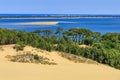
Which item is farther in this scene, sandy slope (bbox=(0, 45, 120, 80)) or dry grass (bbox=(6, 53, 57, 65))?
dry grass (bbox=(6, 53, 57, 65))

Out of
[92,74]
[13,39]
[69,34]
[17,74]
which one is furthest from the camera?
[69,34]

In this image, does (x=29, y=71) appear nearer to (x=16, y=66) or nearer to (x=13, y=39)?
(x=16, y=66)

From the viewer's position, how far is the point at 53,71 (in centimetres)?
1697

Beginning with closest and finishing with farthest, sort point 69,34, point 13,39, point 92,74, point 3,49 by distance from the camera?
point 92,74 < point 3,49 < point 13,39 < point 69,34

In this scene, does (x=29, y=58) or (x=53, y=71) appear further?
(x=29, y=58)

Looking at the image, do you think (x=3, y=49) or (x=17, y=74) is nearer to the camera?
(x=17, y=74)

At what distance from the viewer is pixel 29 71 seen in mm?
16625

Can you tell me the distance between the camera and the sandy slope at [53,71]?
15734 mm

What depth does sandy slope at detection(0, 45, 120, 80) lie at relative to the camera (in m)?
15.7

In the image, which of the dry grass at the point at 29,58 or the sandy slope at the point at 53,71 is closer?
the sandy slope at the point at 53,71

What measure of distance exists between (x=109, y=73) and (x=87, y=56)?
548 cm

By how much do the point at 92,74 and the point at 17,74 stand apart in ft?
12.6

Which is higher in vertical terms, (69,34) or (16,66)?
(16,66)

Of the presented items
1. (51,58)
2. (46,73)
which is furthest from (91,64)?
(46,73)
